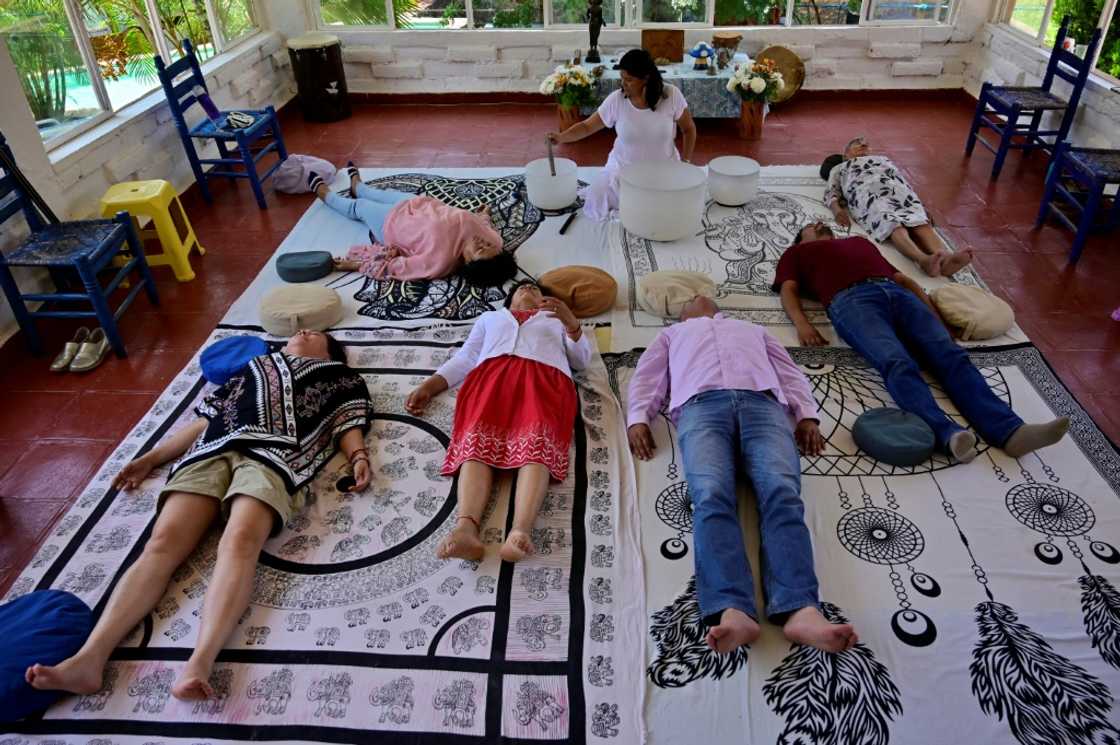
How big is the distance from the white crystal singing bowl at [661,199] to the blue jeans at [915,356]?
114 centimetres

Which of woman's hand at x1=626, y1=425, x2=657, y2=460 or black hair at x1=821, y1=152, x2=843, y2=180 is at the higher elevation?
black hair at x1=821, y1=152, x2=843, y2=180

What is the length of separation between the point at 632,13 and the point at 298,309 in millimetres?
4763

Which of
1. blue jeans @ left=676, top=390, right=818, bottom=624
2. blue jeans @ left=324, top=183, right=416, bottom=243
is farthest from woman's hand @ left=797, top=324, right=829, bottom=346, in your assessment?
blue jeans @ left=324, top=183, right=416, bottom=243

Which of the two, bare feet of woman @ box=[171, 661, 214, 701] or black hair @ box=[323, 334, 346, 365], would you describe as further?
black hair @ box=[323, 334, 346, 365]

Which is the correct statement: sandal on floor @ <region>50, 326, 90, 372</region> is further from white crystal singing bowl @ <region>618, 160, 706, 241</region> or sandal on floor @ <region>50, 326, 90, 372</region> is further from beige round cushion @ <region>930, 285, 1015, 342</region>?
beige round cushion @ <region>930, 285, 1015, 342</region>

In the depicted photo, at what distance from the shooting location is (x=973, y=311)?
3322 mm

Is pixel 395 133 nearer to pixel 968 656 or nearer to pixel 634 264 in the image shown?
pixel 634 264

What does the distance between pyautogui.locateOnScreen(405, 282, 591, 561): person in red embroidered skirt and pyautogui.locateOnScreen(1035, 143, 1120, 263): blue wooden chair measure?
9.28ft

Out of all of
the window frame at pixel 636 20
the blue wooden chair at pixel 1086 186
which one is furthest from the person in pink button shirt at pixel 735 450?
the window frame at pixel 636 20

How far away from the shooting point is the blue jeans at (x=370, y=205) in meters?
4.34

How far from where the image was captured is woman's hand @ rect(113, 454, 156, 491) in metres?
2.64

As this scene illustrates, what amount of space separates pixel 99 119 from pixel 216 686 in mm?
3881

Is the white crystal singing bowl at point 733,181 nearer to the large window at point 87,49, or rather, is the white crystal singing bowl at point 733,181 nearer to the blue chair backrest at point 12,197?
the blue chair backrest at point 12,197

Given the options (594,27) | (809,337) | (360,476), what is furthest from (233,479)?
(594,27)
